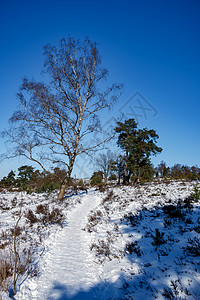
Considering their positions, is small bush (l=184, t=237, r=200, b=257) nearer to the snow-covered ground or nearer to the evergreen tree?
the snow-covered ground

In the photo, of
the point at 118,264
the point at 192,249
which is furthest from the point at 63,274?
the point at 192,249

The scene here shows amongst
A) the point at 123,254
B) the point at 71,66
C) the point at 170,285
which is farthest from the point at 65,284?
the point at 71,66

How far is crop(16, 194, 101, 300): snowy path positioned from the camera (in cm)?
245

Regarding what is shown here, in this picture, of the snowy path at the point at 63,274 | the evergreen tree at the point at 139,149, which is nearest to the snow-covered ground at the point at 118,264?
the snowy path at the point at 63,274

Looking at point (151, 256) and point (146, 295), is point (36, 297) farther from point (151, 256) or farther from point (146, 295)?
point (151, 256)

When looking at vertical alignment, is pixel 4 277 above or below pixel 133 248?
above

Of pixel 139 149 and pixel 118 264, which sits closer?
pixel 118 264

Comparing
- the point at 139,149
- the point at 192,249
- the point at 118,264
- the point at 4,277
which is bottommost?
the point at 118,264

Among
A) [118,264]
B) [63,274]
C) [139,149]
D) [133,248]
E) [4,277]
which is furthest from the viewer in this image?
[139,149]

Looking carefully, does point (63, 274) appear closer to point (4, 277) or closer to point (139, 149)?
point (4, 277)

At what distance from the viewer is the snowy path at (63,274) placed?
96.3 inches

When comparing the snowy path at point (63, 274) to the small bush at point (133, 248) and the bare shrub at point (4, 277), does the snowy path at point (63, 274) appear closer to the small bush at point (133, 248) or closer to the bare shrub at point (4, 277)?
the bare shrub at point (4, 277)

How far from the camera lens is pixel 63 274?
3004 millimetres

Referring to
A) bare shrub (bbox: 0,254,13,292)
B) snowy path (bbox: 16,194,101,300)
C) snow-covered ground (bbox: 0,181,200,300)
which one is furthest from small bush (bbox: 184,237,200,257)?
bare shrub (bbox: 0,254,13,292)
